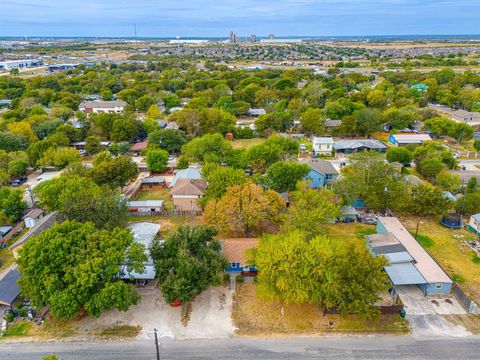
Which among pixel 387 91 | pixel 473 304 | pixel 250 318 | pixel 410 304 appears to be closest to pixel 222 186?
pixel 250 318

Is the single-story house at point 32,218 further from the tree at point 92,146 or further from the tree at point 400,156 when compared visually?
the tree at point 400,156

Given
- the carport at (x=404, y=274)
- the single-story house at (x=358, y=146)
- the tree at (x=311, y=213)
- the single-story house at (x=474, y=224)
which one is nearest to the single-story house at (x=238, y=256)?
the tree at (x=311, y=213)

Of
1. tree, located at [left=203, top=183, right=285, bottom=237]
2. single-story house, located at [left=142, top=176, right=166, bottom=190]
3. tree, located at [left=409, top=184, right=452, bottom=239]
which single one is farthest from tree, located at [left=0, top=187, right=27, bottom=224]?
tree, located at [left=409, top=184, right=452, bottom=239]

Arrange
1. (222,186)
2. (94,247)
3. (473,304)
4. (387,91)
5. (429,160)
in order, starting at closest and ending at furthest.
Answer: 1. (94,247)
2. (473,304)
3. (222,186)
4. (429,160)
5. (387,91)

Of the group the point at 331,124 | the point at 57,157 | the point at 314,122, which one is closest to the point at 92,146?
the point at 57,157

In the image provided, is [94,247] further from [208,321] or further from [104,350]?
[208,321]

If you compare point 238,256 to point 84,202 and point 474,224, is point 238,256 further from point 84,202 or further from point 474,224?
point 474,224

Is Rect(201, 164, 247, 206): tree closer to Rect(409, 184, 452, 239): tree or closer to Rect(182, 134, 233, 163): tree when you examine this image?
Rect(182, 134, 233, 163): tree
